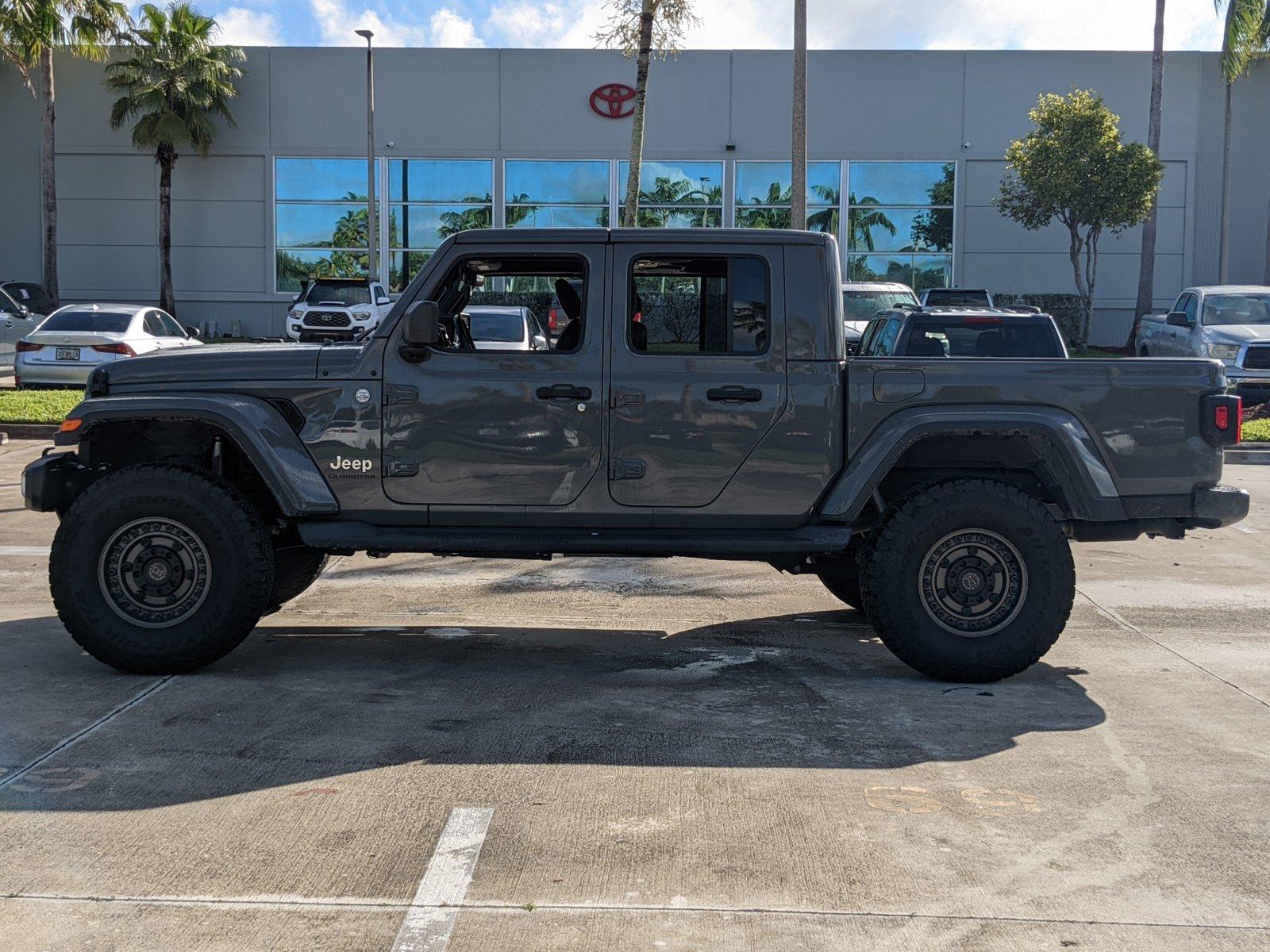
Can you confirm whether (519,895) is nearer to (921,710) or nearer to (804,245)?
(921,710)

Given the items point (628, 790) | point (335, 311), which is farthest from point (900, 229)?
point (628, 790)

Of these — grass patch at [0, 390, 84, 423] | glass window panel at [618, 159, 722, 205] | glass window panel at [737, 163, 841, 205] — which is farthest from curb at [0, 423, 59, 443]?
glass window panel at [737, 163, 841, 205]

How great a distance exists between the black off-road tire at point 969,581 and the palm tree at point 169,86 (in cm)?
3564

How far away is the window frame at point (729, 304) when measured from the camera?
6656mm

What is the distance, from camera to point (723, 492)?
662 centimetres

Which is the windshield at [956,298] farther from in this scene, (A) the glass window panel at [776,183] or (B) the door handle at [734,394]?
(B) the door handle at [734,394]

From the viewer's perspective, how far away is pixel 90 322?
20.7m

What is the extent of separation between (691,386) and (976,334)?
7412 mm

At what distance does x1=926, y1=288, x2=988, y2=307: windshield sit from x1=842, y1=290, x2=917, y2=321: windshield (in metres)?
4.18

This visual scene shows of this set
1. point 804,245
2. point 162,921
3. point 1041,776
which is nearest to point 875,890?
point 1041,776

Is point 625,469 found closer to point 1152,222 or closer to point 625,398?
point 625,398

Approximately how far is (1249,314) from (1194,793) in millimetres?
18857

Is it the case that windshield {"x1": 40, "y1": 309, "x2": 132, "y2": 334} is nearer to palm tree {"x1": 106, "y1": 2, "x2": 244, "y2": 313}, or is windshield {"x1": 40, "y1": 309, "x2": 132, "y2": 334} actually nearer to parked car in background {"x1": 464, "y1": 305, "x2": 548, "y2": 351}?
parked car in background {"x1": 464, "y1": 305, "x2": 548, "y2": 351}

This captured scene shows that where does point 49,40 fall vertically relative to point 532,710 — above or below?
above
